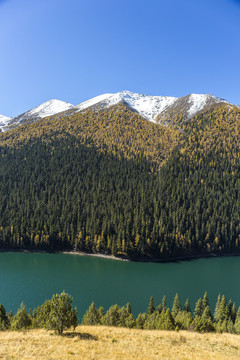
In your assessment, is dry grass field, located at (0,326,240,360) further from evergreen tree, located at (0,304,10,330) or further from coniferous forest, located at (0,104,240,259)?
coniferous forest, located at (0,104,240,259)

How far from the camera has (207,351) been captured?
28.2m

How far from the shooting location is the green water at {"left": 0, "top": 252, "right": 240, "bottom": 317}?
72.5 meters

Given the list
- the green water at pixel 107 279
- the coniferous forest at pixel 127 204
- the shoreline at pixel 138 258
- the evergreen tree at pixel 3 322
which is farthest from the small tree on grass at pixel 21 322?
the shoreline at pixel 138 258

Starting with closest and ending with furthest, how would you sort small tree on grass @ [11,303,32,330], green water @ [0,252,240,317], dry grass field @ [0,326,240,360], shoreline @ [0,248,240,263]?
Result: dry grass field @ [0,326,240,360], small tree on grass @ [11,303,32,330], green water @ [0,252,240,317], shoreline @ [0,248,240,263]

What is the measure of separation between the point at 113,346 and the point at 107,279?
67.4 metres

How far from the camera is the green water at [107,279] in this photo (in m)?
72.5

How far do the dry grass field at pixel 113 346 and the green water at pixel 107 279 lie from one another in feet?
112

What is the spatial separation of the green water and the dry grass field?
3406 cm

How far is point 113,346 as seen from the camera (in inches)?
1054

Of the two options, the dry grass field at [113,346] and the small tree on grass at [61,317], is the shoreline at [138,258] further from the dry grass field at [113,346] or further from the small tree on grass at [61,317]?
the small tree on grass at [61,317]

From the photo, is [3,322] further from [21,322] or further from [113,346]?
[113,346]

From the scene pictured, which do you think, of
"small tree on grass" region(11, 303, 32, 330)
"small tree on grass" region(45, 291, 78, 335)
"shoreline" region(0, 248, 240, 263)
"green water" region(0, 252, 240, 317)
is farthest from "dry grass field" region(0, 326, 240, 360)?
"shoreline" region(0, 248, 240, 263)

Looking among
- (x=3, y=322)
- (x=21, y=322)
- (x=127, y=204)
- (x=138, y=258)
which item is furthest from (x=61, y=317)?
(x=127, y=204)

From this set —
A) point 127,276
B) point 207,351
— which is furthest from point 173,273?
point 207,351
